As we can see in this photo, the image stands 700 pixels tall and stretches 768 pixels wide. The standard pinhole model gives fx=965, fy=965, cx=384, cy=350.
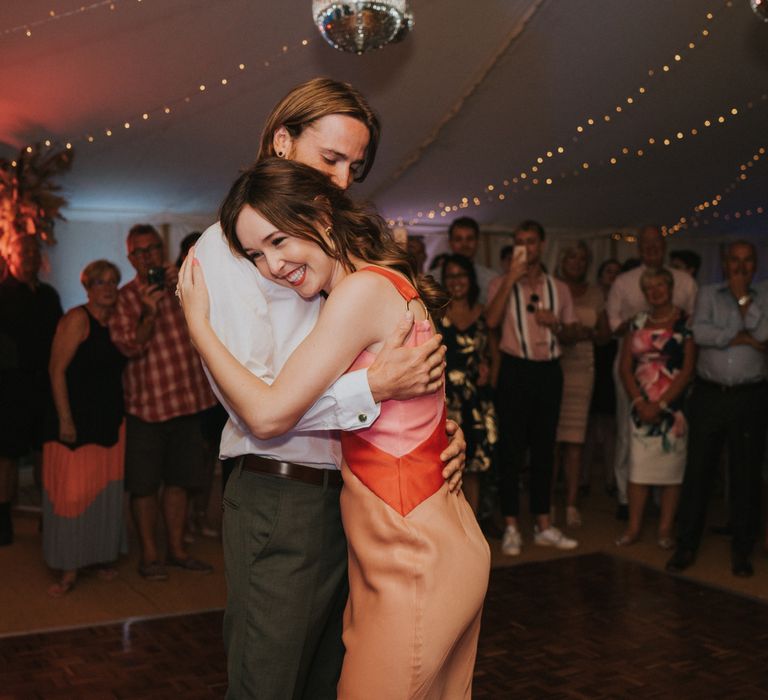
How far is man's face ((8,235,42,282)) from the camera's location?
5223mm

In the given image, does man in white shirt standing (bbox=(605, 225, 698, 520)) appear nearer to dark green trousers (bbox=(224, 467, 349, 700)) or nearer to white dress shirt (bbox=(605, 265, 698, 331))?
white dress shirt (bbox=(605, 265, 698, 331))

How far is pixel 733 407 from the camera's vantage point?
14.8ft

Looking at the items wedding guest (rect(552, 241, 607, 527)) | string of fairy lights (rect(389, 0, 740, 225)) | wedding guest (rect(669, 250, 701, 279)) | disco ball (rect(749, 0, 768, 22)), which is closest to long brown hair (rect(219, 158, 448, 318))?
disco ball (rect(749, 0, 768, 22))

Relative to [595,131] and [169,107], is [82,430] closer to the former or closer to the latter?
[169,107]

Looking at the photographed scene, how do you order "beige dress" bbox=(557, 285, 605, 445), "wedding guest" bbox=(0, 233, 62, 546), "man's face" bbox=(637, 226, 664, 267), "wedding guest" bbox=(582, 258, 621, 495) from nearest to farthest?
"wedding guest" bbox=(0, 233, 62, 546) < "beige dress" bbox=(557, 285, 605, 445) < "man's face" bbox=(637, 226, 664, 267) < "wedding guest" bbox=(582, 258, 621, 495)

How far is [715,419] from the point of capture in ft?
14.9

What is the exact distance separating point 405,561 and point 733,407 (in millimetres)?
3432

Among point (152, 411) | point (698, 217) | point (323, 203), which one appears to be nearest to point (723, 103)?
point (698, 217)

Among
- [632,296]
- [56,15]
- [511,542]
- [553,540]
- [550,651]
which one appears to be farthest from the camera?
[632,296]

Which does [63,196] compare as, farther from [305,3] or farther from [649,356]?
[649,356]

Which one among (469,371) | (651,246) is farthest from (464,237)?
(651,246)

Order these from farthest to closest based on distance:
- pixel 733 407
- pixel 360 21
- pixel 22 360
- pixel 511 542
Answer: pixel 22 360, pixel 511 542, pixel 733 407, pixel 360 21

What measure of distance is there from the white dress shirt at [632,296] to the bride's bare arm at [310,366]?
4408mm

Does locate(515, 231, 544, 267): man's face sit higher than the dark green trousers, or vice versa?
locate(515, 231, 544, 267): man's face
